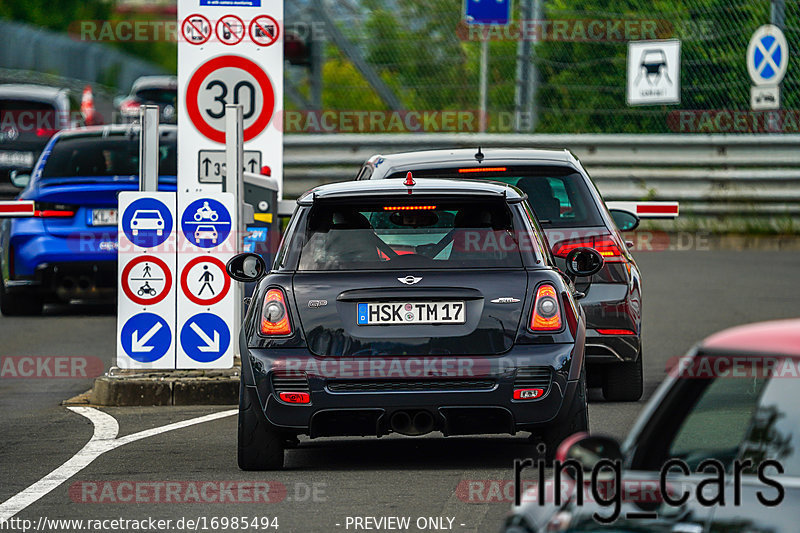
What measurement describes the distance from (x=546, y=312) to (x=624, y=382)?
2.81 meters

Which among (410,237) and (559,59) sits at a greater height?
(559,59)

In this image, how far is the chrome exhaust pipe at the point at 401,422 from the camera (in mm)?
7770

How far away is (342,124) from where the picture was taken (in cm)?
2348

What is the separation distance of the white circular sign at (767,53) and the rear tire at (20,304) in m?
10.1

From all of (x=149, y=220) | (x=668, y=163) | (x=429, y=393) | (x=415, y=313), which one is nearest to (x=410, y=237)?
(x=415, y=313)

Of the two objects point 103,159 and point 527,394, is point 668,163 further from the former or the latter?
point 527,394

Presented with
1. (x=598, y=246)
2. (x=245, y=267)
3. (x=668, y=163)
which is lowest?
(x=245, y=267)

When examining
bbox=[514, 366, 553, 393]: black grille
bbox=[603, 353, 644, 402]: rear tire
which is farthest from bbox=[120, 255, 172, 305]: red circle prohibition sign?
bbox=[514, 366, 553, 393]: black grille

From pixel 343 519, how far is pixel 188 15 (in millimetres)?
5875

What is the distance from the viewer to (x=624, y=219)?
11.7 metres

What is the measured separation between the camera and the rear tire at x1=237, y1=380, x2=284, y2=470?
796cm

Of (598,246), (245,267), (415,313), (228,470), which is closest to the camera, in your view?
(415,313)

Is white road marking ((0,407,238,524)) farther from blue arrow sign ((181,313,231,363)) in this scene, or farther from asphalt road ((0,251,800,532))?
blue arrow sign ((181,313,231,363))

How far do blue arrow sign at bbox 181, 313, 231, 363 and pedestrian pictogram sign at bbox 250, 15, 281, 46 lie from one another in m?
2.18
